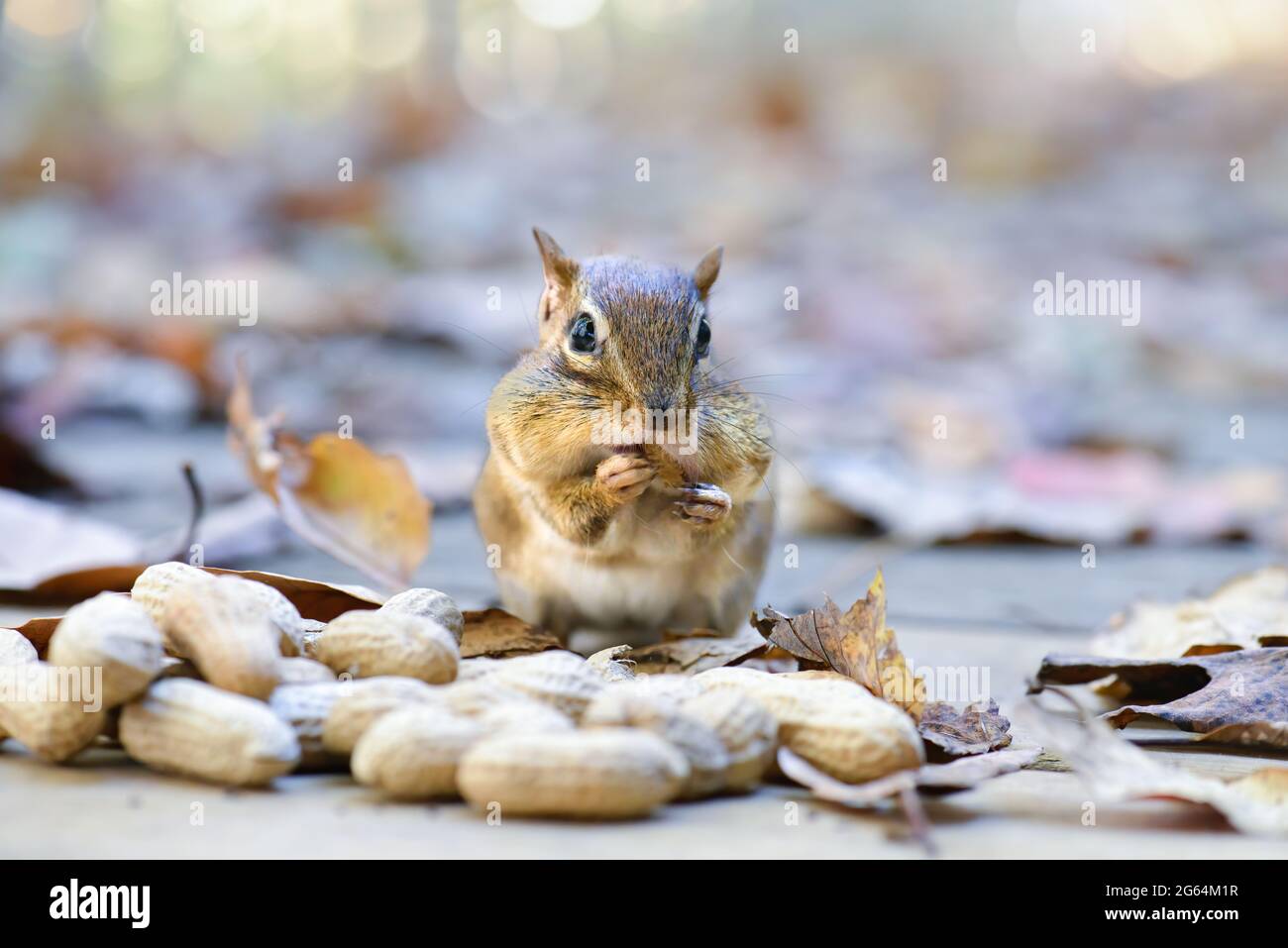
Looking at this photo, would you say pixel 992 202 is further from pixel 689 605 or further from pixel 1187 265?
pixel 689 605

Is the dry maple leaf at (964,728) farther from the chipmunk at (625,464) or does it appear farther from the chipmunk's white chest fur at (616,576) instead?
the chipmunk's white chest fur at (616,576)

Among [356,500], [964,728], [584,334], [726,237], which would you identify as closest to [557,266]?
[584,334]

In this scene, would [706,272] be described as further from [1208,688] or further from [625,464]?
[1208,688]

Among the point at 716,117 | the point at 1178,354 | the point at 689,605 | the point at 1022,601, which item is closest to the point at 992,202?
the point at 716,117

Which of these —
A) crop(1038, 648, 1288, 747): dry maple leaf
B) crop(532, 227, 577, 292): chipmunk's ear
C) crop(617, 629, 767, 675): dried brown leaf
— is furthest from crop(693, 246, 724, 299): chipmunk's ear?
crop(1038, 648, 1288, 747): dry maple leaf

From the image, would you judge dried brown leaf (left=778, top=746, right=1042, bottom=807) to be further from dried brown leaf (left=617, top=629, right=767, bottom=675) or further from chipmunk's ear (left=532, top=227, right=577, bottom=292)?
chipmunk's ear (left=532, top=227, right=577, bottom=292)

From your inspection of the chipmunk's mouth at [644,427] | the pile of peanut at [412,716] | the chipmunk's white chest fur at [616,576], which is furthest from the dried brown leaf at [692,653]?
the pile of peanut at [412,716]
